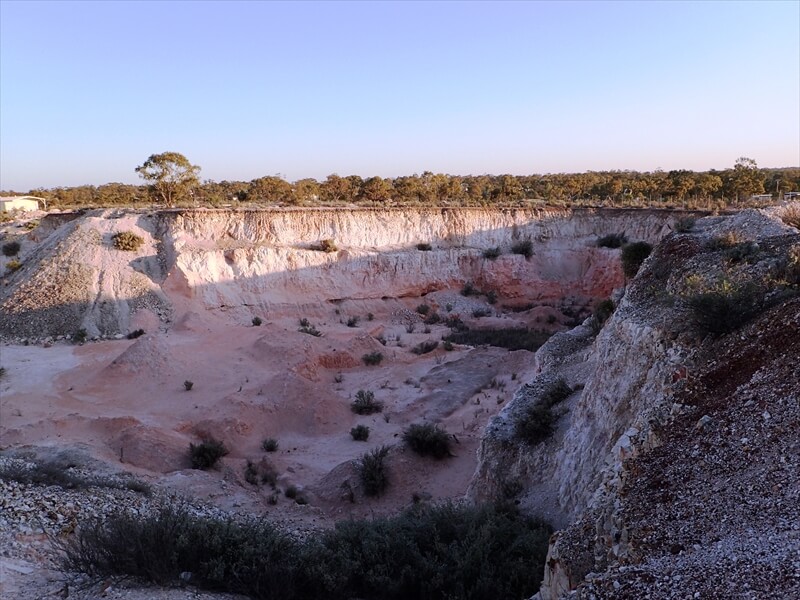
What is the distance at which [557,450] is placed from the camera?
8.90 metres

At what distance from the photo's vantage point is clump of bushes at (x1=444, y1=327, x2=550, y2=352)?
2250cm

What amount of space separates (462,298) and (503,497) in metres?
21.9

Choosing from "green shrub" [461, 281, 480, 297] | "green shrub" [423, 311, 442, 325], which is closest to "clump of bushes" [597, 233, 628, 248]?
"green shrub" [461, 281, 480, 297]

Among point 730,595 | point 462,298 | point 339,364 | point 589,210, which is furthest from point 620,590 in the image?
point 589,210

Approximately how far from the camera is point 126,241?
2512 cm

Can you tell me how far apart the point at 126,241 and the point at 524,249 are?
68.6 feet

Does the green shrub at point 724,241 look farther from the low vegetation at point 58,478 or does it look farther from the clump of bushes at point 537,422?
the low vegetation at point 58,478

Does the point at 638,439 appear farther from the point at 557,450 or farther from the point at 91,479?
the point at 91,479

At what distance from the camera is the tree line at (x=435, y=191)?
3198 cm

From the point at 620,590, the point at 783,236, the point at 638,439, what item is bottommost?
the point at 620,590

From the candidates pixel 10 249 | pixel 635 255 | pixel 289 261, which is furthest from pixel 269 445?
pixel 10 249

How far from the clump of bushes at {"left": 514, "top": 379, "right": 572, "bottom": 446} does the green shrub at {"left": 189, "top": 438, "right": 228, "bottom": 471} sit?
6.85 m

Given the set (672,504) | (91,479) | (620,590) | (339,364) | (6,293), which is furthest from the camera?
(6,293)

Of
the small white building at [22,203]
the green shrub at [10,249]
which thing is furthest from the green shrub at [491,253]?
the small white building at [22,203]
